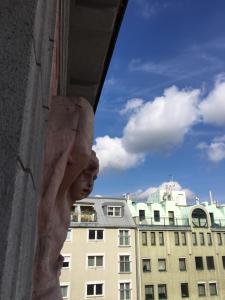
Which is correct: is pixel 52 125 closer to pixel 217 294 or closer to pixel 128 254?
pixel 128 254

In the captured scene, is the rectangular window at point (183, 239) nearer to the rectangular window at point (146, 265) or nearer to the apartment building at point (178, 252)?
the apartment building at point (178, 252)

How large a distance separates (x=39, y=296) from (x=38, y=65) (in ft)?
2.70

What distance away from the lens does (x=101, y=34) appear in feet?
7.96

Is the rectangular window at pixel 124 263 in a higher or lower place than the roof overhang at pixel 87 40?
higher

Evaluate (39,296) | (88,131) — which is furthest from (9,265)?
(88,131)

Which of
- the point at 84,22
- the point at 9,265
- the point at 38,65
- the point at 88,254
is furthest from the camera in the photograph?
the point at 88,254

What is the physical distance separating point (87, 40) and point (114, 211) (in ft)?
86.7

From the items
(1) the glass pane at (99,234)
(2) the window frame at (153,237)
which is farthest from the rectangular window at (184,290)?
(1) the glass pane at (99,234)

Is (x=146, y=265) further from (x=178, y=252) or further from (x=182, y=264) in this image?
Result: (x=182, y=264)

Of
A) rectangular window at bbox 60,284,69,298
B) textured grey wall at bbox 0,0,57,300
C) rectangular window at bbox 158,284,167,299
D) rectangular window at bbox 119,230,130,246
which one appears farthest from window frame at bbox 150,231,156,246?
textured grey wall at bbox 0,0,57,300

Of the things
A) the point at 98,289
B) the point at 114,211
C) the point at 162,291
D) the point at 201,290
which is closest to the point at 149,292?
the point at 162,291

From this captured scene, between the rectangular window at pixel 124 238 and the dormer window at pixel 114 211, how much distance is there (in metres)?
1.59

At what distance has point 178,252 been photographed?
2814 centimetres

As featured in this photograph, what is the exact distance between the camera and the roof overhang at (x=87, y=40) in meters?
2.13
